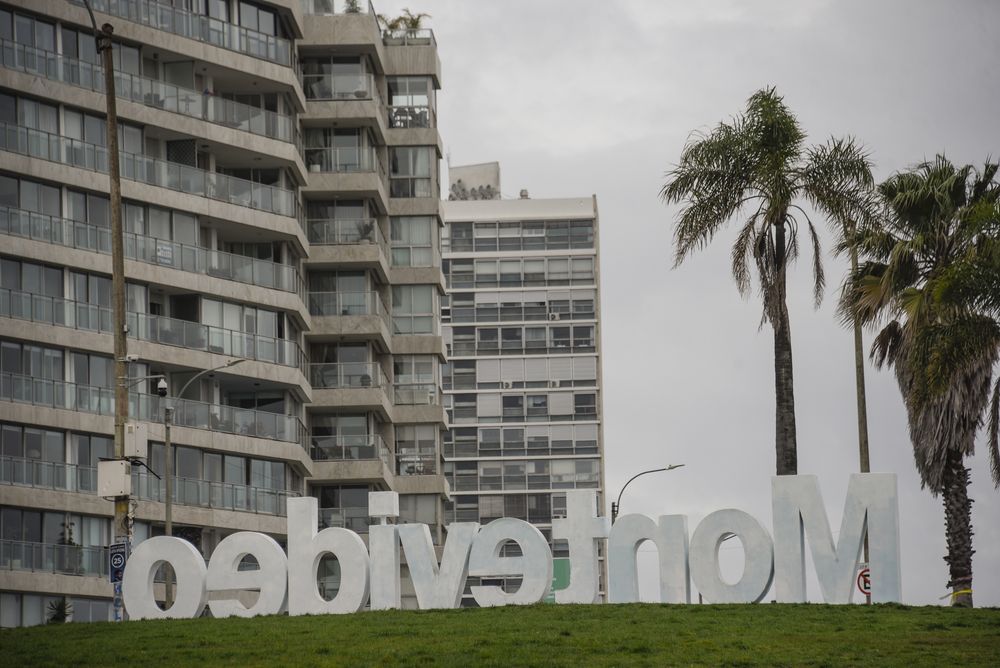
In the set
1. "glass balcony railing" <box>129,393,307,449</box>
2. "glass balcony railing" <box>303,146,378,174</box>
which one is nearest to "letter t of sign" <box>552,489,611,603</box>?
"glass balcony railing" <box>129,393,307,449</box>

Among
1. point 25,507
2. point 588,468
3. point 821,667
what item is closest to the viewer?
point 821,667

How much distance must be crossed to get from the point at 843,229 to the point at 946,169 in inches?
134

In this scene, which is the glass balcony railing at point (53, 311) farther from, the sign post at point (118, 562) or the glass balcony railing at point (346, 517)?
the sign post at point (118, 562)

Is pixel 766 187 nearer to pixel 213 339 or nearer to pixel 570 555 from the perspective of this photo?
pixel 570 555

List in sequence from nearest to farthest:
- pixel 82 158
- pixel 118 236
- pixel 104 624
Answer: pixel 104 624 → pixel 118 236 → pixel 82 158

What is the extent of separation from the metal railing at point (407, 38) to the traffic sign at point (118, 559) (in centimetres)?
5030

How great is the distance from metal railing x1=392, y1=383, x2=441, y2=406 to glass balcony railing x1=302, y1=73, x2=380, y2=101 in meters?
14.2

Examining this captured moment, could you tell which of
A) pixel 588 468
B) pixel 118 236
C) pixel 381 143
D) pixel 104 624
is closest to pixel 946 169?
pixel 118 236

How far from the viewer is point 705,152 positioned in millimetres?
47188

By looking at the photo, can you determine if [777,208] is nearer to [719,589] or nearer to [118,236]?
[719,589]

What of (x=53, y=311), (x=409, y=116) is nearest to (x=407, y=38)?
(x=409, y=116)

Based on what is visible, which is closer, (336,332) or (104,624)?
(104,624)

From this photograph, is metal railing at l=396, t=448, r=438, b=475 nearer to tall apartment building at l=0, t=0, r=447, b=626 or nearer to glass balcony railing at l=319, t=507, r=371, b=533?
tall apartment building at l=0, t=0, r=447, b=626

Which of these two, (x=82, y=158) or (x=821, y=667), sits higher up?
(x=82, y=158)
